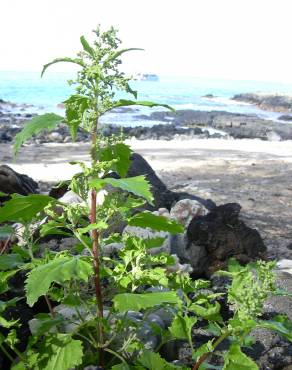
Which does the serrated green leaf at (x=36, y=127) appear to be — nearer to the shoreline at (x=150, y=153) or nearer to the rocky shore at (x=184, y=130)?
the shoreline at (x=150, y=153)

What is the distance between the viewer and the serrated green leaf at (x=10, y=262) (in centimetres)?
248

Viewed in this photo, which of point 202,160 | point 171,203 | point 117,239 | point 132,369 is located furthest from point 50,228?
point 202,160

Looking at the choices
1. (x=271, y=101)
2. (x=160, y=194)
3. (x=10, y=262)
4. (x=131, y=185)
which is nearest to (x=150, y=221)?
(x=131, y=185)

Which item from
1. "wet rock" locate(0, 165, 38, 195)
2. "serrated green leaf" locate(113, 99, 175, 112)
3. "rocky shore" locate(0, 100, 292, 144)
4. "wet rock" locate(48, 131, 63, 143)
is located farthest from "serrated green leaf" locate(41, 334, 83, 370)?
"wet rock" locate(48, 131, 63, 143)

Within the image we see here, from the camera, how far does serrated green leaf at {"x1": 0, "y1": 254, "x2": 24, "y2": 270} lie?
248 cm

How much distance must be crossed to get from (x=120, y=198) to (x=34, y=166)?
12.2 m

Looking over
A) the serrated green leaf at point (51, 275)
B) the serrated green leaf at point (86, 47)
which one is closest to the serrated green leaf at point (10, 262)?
the serrated green leaf at point (51, 275)

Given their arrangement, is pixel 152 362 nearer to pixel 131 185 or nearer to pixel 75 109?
pixel 131 185

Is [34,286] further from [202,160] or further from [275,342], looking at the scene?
[202,160]

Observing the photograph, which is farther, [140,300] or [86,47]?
[86,47]

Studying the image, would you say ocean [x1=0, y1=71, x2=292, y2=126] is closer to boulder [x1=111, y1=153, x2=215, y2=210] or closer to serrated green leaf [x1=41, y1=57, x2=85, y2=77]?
boulder [x1=111, y1=153, x2=215, y2=210]

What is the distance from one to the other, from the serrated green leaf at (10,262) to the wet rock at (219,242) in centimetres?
267

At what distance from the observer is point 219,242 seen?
523 centimetres

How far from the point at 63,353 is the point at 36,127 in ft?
3.18
